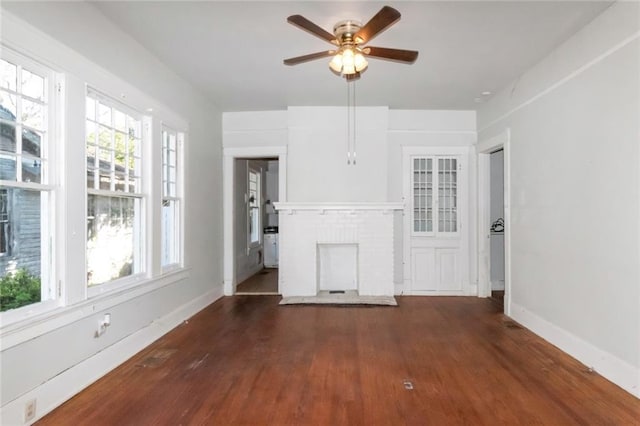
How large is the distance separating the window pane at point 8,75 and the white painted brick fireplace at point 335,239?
11.3 ft

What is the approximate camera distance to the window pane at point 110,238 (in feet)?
9.36

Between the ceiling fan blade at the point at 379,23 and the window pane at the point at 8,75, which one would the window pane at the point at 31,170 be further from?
the ceiling fan blade at the point at 379,23

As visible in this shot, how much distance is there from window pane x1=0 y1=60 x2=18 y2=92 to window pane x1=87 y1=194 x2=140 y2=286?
36.5 inches

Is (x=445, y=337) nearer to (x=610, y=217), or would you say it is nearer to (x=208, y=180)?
(x=610, y=217)

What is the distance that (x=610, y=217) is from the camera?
2760mm

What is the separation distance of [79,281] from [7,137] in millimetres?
1039

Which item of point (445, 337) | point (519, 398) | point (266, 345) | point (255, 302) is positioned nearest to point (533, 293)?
point (445, 337)

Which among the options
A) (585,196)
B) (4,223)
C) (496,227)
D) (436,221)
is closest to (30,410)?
(4,223)

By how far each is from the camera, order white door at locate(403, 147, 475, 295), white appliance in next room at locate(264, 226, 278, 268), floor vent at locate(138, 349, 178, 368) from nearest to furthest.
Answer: floor vent at locate(138, 349, 178, 368), white door at locate(403, 147, 475, 295), white appliance in next room at locate(264, 226, 278, 268)

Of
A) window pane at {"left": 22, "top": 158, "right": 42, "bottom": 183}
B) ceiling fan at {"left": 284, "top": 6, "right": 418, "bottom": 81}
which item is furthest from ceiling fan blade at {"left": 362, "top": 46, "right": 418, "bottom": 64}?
window pane at {"left": 22, "top": 158, "right": 42, "bottom": 183}

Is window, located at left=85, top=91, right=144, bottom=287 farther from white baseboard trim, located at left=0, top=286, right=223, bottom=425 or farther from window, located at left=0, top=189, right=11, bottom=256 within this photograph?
window, located at left=0, top=189, right=11, bottom=256

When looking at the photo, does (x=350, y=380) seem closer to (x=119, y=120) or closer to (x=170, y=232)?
(x=170, y=232)

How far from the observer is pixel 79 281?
2602mm

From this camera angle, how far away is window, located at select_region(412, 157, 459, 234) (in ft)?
18.5
